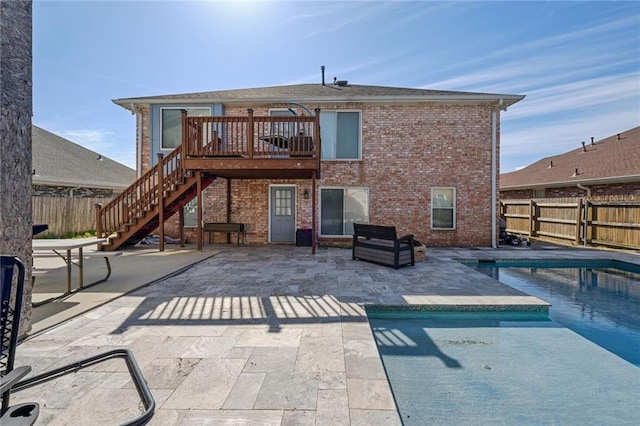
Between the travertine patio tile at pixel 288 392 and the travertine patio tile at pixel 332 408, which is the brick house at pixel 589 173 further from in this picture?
the travertine patio tile at pixel 288 392

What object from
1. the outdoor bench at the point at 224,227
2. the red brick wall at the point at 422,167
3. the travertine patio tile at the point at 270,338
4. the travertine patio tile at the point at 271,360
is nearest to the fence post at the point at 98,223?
the outdoor bench at the point at 224,227

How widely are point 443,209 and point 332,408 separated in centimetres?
921

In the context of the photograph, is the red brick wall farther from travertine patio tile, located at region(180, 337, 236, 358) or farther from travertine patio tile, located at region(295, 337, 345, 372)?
travertine patio tile, located at region(180, 337, 236, 358)

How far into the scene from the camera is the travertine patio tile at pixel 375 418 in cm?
201

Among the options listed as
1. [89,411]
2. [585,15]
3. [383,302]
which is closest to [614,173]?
[585,15]

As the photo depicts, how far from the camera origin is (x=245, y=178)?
403 inches

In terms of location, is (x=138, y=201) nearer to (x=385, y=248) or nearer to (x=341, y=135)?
(x=341, y=135)

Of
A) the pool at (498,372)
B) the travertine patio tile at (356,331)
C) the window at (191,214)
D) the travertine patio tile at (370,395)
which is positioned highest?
the window at (191,214)

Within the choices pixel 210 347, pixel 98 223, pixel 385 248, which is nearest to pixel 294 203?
pixel 385 248

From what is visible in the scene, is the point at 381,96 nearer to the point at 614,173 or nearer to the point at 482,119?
the point at 482,119

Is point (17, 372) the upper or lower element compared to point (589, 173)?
lower

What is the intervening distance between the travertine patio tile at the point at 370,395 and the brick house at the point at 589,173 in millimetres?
13869

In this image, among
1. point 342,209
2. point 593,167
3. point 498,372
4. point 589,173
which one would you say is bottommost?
point 498,372

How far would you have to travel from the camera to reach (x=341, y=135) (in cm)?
1028
